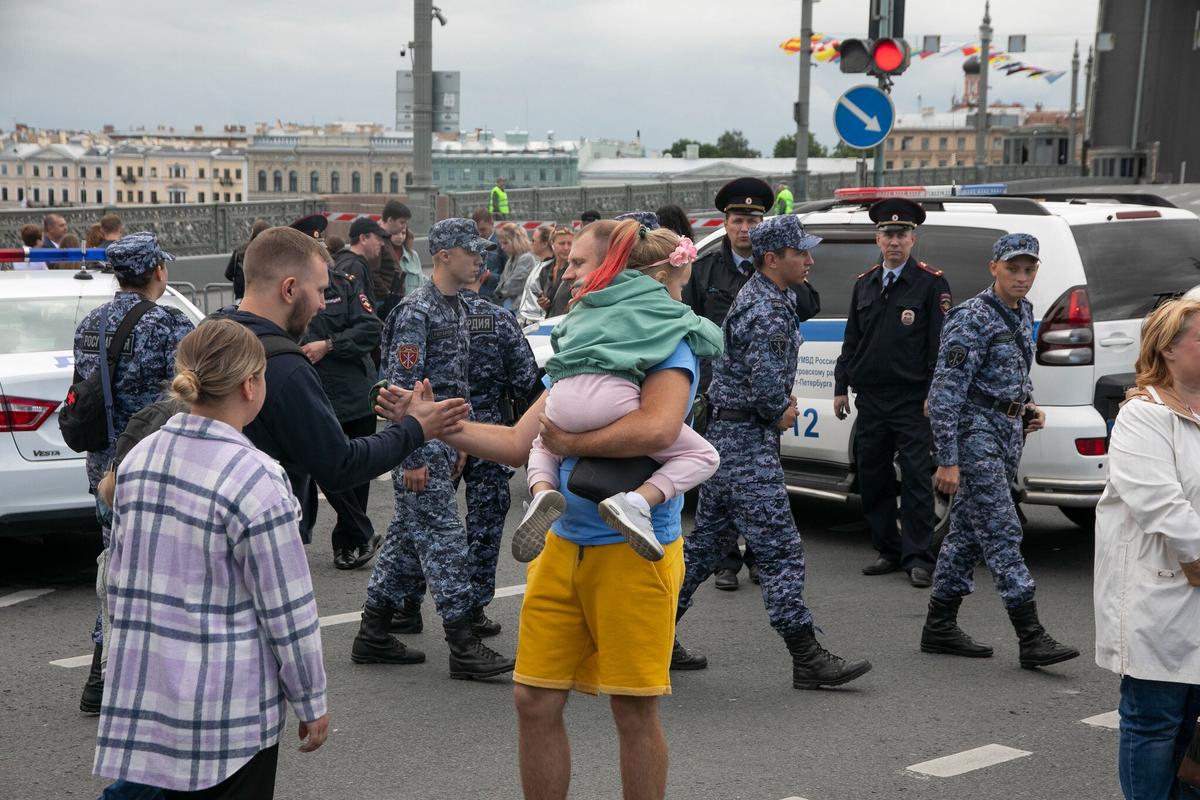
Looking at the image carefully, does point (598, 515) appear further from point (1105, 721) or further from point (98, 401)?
point (1105, 721)

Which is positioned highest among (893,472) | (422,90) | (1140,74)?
(1140,74)

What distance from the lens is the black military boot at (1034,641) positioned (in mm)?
6168

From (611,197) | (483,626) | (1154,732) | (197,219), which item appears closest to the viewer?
(1154,732)

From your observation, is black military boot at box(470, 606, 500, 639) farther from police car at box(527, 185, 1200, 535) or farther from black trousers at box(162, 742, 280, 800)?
black trousers at box(162, 742, 280, 800)

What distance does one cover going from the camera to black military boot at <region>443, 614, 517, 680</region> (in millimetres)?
6172

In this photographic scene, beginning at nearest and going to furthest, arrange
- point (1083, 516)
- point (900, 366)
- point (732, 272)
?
point (900, 366) < point (732, 272) < point (1083, 516)

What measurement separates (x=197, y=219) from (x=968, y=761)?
17.6 metres

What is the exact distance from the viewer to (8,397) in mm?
7238

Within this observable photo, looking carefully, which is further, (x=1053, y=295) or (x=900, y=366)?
(x=900, y=366)

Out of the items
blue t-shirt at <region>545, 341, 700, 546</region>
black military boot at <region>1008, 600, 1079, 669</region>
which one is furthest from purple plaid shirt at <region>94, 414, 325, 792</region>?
black military boot at <region>1008, 600, 1079, 669</region>

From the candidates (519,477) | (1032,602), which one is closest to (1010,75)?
(519,477)

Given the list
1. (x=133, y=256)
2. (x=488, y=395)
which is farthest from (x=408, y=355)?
(x=133, y=256)

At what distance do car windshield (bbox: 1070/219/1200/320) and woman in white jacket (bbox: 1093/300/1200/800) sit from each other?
380 centimetres

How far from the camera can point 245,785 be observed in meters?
3.27
